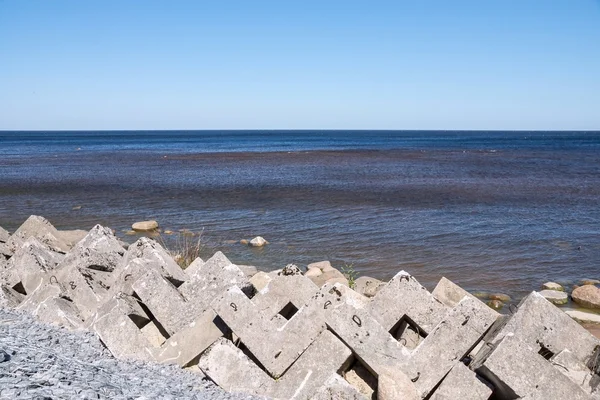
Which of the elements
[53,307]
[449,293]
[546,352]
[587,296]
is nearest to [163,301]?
[53,307]

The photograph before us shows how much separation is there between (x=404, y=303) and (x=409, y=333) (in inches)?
14.7

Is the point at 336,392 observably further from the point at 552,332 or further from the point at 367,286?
the point at 367,286

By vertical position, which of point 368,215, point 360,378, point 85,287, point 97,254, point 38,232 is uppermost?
point 97,254

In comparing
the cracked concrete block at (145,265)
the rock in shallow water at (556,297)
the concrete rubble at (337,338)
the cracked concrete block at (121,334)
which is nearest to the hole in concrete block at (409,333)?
the concrete rubble at (337,338)

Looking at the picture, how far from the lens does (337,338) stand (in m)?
5.11

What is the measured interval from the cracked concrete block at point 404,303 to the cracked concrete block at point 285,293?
711mm

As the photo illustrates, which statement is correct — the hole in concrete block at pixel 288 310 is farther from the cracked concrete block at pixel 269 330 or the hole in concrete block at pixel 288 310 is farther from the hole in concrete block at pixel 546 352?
the hole in concrete block at pixel 546 352

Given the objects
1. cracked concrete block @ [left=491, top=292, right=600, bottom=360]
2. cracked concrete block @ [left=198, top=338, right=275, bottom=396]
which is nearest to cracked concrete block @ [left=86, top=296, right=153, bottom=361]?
cracked concrete block @ [left=198, top=338, right=275, bottom=396]

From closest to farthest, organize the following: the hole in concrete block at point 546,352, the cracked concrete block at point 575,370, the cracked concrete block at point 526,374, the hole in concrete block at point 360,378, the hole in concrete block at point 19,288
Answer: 1. the cracked concrete block at point 526,374
2. the cracked concrete block at point 575,370
3. the hole in concrete block at point 546,352
4. the hole in concrete block at point 360,378
5. the hole in concrete block at point 19,288

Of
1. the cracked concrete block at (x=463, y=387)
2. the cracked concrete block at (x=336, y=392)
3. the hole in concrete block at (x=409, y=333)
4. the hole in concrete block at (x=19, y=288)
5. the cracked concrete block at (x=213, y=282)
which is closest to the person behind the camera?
the cracked concrete block at (x=336, y=392)

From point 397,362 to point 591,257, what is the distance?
12547mm

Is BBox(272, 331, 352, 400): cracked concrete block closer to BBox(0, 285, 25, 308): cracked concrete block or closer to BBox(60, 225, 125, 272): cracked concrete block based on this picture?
BBox(60, 225, 125, 272): cracked concrete block

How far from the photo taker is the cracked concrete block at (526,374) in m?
4.54

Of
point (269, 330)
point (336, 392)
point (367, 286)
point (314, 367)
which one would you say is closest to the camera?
point (336, 392)
